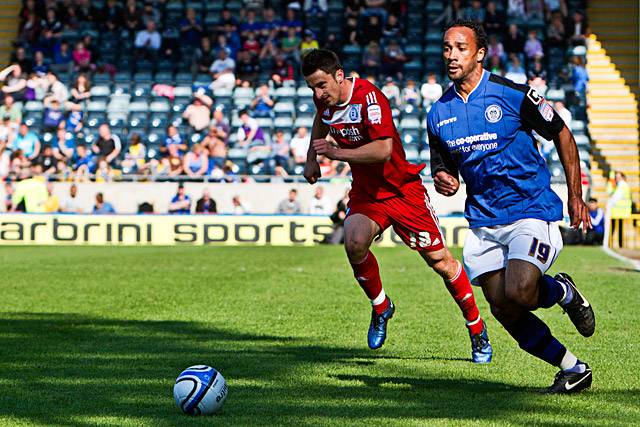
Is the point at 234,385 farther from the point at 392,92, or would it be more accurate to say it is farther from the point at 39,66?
the point at 39,66

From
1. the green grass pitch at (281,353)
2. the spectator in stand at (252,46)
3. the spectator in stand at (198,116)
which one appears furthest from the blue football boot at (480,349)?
the spectator in stand at (252,46)

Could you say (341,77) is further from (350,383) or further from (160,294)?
(160,294)

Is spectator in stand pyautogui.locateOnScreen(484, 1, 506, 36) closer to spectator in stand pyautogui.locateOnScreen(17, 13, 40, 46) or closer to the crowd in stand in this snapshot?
the crowd in stand

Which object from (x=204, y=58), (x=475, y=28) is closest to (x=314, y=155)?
(x=475, y=28)

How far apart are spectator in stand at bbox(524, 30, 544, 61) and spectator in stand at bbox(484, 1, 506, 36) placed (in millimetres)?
940

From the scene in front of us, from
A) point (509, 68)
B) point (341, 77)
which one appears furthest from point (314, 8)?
point (341, 77)

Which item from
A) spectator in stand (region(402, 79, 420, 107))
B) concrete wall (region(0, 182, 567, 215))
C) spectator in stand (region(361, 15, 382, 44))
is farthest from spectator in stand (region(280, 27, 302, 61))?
concrete wall (region(0, 182, 567, 215))

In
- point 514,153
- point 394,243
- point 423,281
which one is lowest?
point 394,243

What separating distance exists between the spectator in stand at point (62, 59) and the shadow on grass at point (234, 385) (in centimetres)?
2164

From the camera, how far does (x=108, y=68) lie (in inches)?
1200

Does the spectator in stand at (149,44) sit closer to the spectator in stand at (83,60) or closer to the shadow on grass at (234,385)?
the spectator in stand at (83,60)

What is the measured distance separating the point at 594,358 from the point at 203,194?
712 inches

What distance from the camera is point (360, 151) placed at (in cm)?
796

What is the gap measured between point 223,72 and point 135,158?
3735 mm
